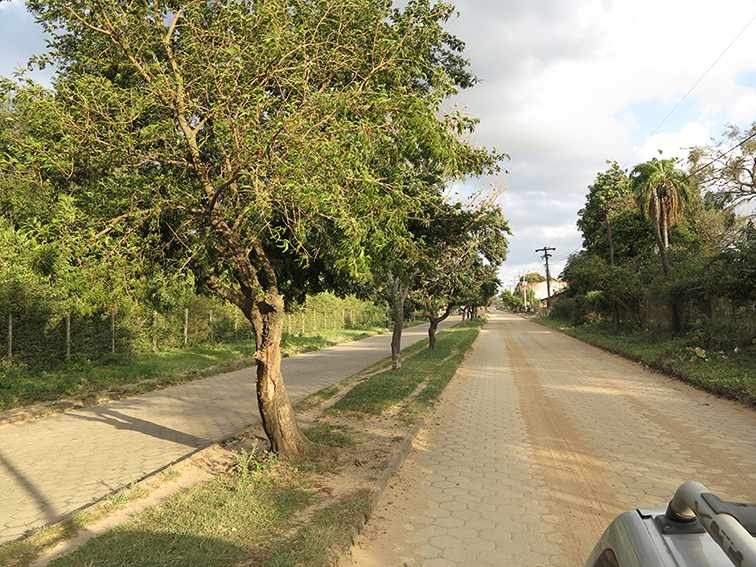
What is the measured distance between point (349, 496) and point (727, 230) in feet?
80.5

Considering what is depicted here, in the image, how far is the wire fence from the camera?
12461mm

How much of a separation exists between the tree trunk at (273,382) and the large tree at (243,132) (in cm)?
2

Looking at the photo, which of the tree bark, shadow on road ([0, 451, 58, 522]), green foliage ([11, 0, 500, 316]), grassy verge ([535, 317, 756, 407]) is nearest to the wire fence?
green foliage ([11, 0, 500, 316])

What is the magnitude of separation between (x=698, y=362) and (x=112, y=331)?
16500 mm

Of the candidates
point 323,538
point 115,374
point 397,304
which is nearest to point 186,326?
point 115,374

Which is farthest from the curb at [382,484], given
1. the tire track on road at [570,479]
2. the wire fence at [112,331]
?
the wire fence at [112,331]

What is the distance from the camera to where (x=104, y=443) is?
25.2 ft

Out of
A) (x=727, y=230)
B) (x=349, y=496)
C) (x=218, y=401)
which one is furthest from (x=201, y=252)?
(x=727, y=230)

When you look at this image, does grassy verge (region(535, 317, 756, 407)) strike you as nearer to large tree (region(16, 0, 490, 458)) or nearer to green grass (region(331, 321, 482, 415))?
green grass (region(331, 321, 482, 415))

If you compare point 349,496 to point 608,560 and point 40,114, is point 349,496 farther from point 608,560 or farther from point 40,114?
point 40,114

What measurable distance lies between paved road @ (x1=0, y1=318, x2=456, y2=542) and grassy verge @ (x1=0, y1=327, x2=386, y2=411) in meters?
0.86

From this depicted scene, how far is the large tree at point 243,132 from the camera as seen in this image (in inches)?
171

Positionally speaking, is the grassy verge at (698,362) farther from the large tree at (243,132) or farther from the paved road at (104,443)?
the paved road at (104,443)

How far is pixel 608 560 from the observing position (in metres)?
1.79
